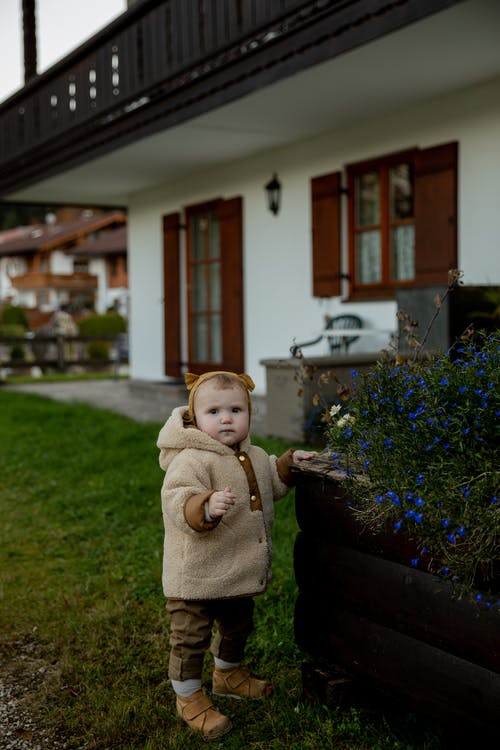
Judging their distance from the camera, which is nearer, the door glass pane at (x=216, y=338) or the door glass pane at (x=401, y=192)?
the door glass pane at (x=401, y=192)

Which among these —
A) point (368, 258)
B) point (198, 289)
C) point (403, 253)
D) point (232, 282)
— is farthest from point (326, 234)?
point (198, 289)

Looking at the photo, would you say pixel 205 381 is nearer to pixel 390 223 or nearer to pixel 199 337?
pixel 390 223

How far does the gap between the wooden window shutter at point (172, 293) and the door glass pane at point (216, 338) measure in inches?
25.7

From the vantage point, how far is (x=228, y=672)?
10.0 ft

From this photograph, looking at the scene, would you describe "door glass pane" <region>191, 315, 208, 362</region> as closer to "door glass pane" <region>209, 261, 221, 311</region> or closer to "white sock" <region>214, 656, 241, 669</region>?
"door glass pane" <region>209, 261, 221, 311</region>

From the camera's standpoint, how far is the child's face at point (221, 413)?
2836mm

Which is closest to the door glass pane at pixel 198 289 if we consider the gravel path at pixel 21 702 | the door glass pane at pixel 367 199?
the door glass pane at pixel 367 199

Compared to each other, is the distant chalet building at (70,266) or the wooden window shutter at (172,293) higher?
the distant chalet building at (70,266)

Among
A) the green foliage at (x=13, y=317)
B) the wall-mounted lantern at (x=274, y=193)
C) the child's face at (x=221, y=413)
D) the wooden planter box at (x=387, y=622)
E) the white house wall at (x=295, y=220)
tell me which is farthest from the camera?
the green foliage at (x=13, y=317)

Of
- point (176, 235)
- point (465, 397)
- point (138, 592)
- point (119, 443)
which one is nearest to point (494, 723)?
point (465, 397)

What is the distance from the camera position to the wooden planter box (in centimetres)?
231

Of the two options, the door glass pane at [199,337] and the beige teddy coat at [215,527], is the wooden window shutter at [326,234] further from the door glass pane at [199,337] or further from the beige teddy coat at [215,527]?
the beige teddy coat at [215,527]

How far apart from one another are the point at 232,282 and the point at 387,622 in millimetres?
8593

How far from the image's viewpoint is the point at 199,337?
12.0 metres
